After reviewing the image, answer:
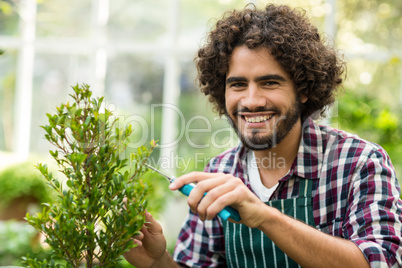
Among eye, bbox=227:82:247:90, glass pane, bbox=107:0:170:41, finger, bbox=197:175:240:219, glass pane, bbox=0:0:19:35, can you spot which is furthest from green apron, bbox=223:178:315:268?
glass pane, bbox=0:0:19:35

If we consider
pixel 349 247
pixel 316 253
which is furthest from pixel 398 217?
pixel 316 253

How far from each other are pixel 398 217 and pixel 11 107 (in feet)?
15.9

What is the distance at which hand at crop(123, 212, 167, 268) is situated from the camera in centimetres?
158

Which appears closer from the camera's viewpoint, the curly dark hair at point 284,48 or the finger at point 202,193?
the finger at point 202,193

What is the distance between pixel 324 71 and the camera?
2201 millimetres

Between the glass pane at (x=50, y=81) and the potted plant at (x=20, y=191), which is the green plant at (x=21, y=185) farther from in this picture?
the glass pane at (x=50, y=81)

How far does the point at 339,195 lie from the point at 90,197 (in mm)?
973

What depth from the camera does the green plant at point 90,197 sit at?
119 cm

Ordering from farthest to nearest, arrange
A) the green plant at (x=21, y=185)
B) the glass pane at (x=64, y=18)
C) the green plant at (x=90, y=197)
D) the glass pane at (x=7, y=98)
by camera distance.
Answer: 1. the glass pane at (x=7, y=98)
2. the glass pane at (x=64, y=18)
3. the green plant at (x=21, y=185)
4. the green plant at (x=90, y=197)

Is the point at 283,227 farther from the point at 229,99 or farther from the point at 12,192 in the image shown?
the point at 12,192

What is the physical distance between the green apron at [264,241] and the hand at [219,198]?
0.52 meters

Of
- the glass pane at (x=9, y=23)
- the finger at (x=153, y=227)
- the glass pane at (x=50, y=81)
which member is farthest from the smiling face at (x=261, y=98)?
the glass pane at (x=9, y=23)

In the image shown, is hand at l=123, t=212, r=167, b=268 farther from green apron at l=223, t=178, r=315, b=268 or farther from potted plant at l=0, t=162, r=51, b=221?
potted plant at l=0, t=162, r=51, b=221

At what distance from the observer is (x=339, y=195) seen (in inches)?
67.9
